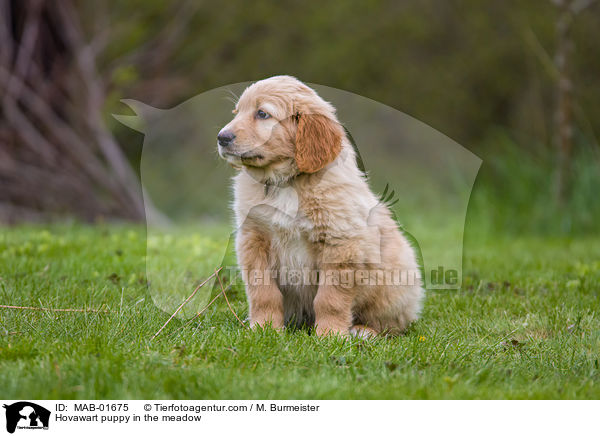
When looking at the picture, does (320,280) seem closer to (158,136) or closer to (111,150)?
(158,136)

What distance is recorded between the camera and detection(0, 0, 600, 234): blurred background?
670cm

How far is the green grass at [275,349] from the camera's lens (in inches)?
81.2

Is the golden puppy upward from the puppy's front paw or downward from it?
upward

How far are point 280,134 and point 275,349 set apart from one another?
37.7 inches

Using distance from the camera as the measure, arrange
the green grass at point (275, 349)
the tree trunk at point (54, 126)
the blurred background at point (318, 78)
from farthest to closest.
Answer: the tree trunk at point (54, 126) → the blurred background at point (318, 78) → the green grass at point (275, 349)

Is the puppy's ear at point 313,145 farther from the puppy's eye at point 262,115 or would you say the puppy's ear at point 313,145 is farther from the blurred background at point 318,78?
the blurred background at point 318,78

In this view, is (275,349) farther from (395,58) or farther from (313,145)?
(395,58)

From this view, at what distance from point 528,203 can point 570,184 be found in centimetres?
45
